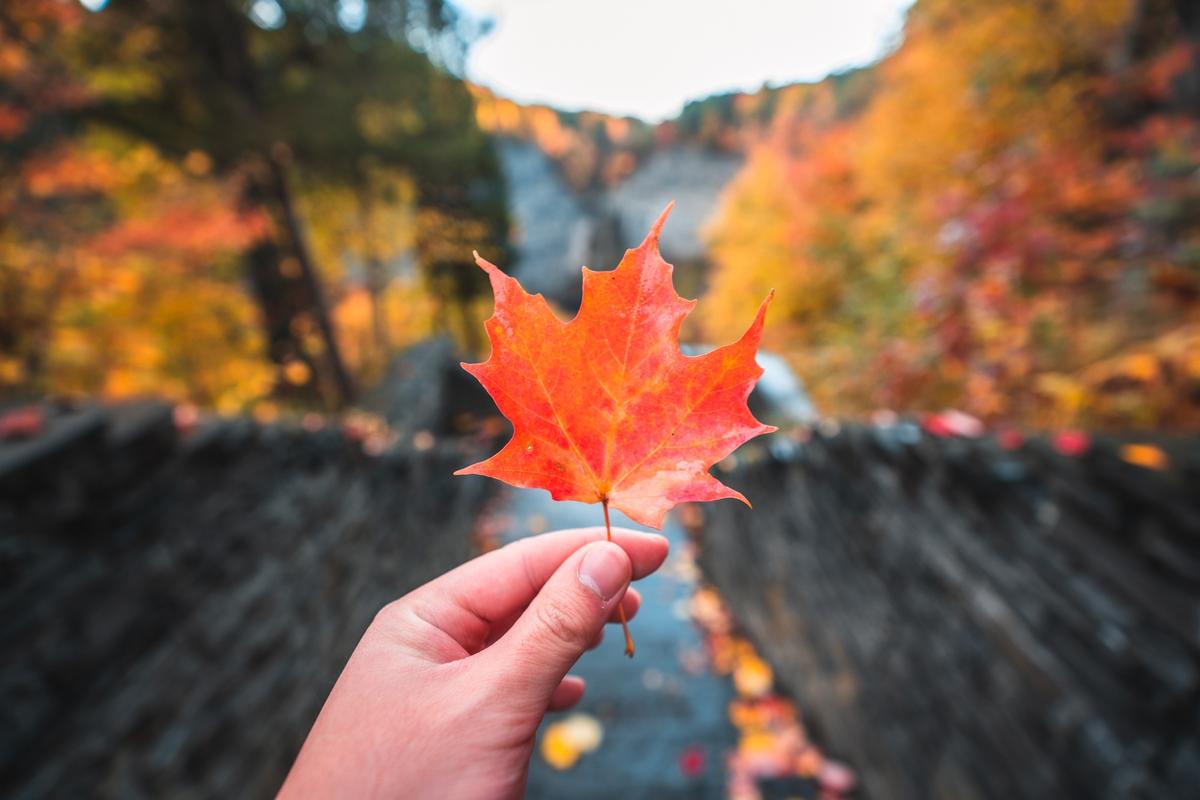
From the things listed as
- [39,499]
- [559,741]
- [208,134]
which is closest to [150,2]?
[208,134]

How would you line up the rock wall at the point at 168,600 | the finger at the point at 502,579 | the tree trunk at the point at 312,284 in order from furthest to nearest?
the tree trunk at the point at 312,284 → the rock wall at the point at 168,600 → the finger at the point at 502,579

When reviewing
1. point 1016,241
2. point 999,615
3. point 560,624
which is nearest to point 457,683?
point 560,624

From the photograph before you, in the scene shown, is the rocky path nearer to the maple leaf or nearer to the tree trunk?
the maple leaf

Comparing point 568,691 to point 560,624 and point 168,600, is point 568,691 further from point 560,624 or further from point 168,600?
point 168,600

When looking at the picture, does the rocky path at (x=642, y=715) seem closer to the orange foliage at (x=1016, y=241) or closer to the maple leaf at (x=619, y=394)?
the maple leaf at (x=619, y=394)

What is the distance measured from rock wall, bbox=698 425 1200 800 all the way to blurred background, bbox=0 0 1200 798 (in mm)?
12

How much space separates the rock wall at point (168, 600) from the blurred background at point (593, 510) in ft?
0.04

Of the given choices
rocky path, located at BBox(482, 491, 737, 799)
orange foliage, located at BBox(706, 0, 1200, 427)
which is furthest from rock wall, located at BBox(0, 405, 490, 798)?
orange foliage, located at BBox(706, 0, 1200, 427)

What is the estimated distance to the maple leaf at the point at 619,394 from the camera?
23.7 inches

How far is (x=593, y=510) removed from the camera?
439 cm

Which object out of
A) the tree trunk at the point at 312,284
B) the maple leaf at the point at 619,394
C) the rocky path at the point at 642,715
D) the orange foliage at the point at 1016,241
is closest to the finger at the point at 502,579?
the maple leaf at the point at 619,394

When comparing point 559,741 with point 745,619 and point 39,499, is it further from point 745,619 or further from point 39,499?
point 39,499

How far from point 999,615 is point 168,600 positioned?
2.83 meters

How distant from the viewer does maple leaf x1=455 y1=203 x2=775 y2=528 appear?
60 cm
